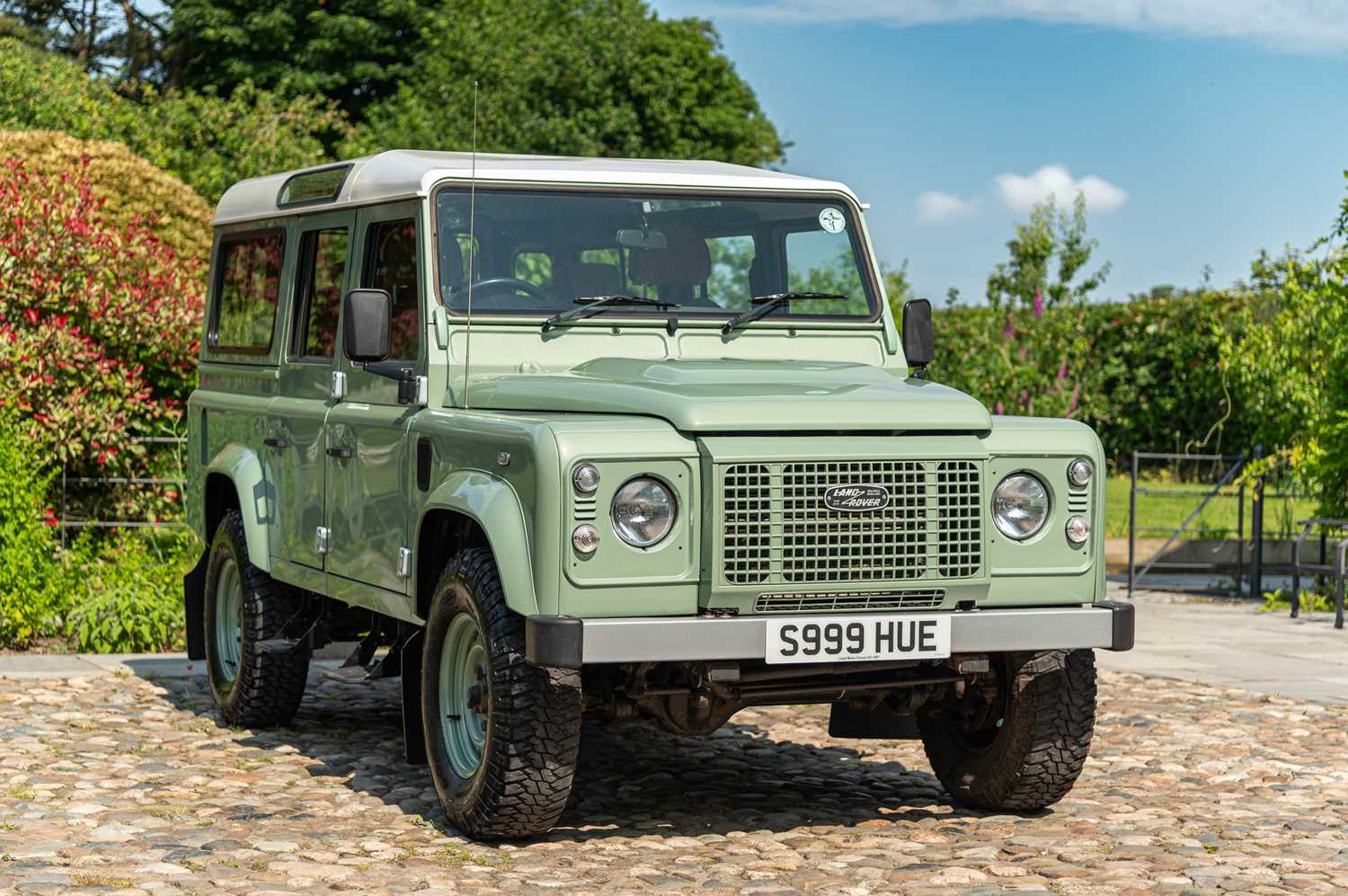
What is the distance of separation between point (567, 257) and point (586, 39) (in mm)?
28285

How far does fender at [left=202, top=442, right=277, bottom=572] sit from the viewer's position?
8.42m

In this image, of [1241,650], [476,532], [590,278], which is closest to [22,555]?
[590,278]

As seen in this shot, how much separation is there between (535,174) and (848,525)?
2.16m

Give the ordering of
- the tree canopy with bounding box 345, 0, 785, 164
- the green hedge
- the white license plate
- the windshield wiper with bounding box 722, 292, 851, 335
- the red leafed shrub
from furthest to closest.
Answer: the tree canopy with bounding box 345, 0, 785, 164 < the green hedge < the red leafed shrub < the windshield wiper with bounding box 722, 292, 851, 335 < the white license plate

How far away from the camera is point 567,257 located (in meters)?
7.22

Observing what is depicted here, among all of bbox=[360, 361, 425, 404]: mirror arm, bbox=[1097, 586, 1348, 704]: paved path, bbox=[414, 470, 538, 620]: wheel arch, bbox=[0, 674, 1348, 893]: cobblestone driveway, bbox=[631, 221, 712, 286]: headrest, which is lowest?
bbox=[1097, 586, 1348, 704]: paved path

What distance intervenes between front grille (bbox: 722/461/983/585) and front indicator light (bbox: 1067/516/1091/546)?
1.30 ft

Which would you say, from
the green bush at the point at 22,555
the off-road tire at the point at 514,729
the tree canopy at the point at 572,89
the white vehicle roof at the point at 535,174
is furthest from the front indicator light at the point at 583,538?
the tree canopy at the point at 572,89

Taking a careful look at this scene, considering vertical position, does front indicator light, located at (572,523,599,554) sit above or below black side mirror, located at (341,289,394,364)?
below

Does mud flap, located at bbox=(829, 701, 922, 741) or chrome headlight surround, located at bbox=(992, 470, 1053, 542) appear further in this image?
mud flap, located at bbox=(829, 701, 922, 741)

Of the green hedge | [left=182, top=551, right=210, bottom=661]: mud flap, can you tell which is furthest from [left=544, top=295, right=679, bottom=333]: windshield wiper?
the green hedge

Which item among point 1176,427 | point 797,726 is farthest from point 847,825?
point 1176,427

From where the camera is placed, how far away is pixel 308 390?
26.8 ft

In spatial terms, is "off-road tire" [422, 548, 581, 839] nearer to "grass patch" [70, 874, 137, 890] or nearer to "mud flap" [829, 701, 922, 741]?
"grass patch" [70, 874, 137, 890]
